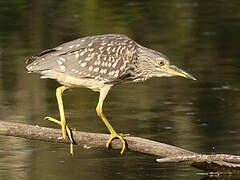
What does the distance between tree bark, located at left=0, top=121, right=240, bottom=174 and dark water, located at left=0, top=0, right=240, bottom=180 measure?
14.7 inches

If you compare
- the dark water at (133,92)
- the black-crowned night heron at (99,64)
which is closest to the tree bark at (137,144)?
the black-crowned night heron at (99,64)

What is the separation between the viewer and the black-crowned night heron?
6809 millimetres

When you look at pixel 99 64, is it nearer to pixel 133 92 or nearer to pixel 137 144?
pixel 137 144

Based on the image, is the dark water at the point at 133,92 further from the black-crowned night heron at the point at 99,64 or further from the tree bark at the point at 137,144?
the black-crowned night heron at the point at 99,64

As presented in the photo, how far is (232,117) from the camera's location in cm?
905

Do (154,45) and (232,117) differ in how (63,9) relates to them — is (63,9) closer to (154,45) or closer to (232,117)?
(154,45)

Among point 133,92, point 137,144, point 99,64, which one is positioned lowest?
point 133,92

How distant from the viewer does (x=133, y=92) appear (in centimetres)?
1061

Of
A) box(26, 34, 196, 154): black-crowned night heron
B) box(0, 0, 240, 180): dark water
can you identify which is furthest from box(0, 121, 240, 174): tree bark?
box(0, 0, 240, 180): dark water

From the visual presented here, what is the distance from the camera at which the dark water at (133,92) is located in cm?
736

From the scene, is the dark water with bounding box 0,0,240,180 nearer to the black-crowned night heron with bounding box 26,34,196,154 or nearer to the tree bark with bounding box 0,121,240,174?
the tree bark with bounding box 0,121,240,174

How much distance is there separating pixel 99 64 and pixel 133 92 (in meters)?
3.61

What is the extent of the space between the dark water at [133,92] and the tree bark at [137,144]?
374 mm

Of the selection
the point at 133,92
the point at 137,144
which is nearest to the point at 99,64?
the point at 137,144
